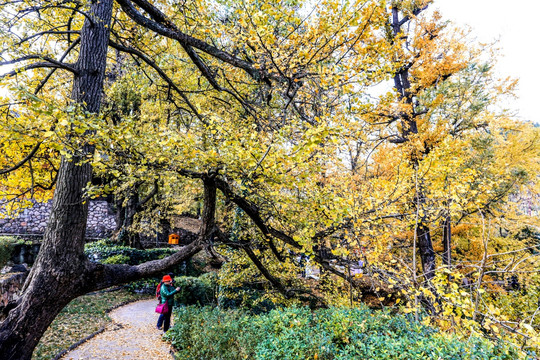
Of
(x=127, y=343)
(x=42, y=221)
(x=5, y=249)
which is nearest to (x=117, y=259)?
(x=5, y=249)

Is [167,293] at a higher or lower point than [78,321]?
higher

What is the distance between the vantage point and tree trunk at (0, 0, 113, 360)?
2791 millimetres

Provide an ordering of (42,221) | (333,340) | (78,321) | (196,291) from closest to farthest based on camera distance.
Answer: (333,340) → (78,321) → (196,291) → (42,221)

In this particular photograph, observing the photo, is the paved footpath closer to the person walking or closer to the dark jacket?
the person walking

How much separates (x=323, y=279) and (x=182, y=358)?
3.64 meters

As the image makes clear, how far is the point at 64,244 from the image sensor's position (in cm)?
306

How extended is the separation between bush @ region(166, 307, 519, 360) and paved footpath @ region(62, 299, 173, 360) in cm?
144

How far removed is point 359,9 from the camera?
9.76 feet

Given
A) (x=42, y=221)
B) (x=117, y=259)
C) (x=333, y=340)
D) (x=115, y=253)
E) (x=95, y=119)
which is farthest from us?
(x=42, y=221)

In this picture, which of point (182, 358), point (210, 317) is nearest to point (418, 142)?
point (210, 317)

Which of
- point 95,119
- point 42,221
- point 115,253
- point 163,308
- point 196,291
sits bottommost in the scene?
point 196,291

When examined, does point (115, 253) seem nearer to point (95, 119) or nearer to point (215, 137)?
point (215, 137)

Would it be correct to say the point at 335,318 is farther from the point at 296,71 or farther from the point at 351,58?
the point at 351,58

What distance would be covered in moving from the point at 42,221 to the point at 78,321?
10105 mm
